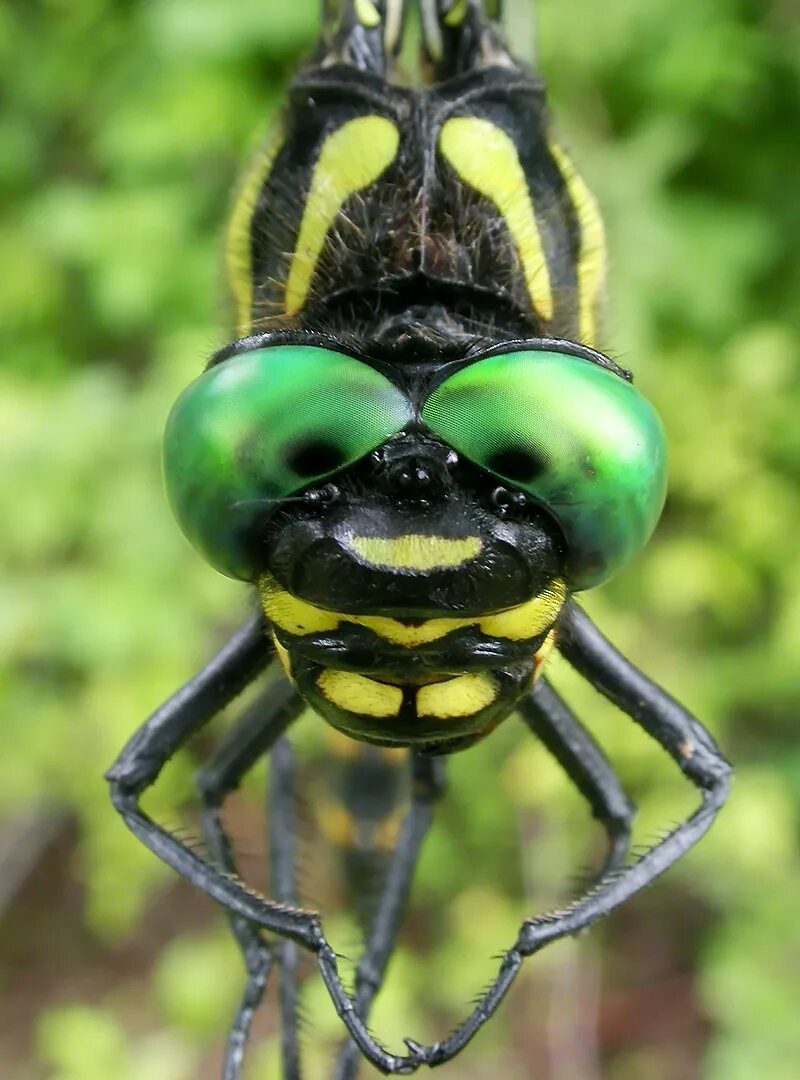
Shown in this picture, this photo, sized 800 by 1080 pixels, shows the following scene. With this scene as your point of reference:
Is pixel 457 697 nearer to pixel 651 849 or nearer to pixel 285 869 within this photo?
pixel 651 849

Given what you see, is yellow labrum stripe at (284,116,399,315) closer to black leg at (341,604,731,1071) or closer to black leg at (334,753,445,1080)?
black leg at (341,604,731,1071)

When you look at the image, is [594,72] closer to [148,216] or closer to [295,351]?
[148,216]

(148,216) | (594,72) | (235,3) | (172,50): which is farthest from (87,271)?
(594,72)

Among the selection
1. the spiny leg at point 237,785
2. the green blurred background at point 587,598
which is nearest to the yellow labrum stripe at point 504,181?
the spiny leg at point 237,785

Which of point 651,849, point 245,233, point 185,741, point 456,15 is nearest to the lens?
point 651,849

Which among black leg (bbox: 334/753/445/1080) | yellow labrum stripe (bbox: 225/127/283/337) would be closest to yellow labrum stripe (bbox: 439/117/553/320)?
yellow labrum stripe (bbox: 225/127/283/337)

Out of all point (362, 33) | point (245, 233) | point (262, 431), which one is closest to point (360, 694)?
point (262, 431)
